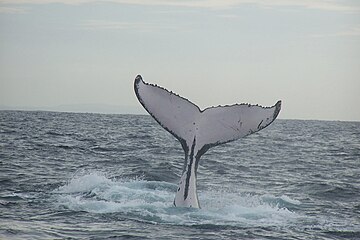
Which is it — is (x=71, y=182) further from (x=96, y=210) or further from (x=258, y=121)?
(x=258, y=121)

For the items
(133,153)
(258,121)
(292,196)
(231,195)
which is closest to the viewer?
(258,121)

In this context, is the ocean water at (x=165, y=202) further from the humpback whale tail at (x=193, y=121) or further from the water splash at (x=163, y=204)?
the humpback whale tail at (x=193, y=121)

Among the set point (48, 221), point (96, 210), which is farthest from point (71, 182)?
point (48, 221)

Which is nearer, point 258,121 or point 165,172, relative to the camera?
point 258,121

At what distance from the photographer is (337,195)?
41.3 ft

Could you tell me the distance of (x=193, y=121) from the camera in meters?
8.50

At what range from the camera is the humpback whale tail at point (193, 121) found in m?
8.08

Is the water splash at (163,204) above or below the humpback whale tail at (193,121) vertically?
below

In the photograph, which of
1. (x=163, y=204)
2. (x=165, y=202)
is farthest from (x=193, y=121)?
(x=165, y=202)

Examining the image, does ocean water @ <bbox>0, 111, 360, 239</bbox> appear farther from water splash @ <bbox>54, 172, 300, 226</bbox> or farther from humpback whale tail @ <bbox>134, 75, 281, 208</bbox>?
humpback whale tail @ <bbox>134, 75, 281, 208</bbox>

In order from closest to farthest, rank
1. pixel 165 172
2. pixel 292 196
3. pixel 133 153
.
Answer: pixel 292 196 → pixel 165 172 → pixel 133 153

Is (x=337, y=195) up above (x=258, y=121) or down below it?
below

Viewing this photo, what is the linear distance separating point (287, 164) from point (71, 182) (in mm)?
9299

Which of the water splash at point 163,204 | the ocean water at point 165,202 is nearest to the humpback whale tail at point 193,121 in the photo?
the water splash at point 163,204
